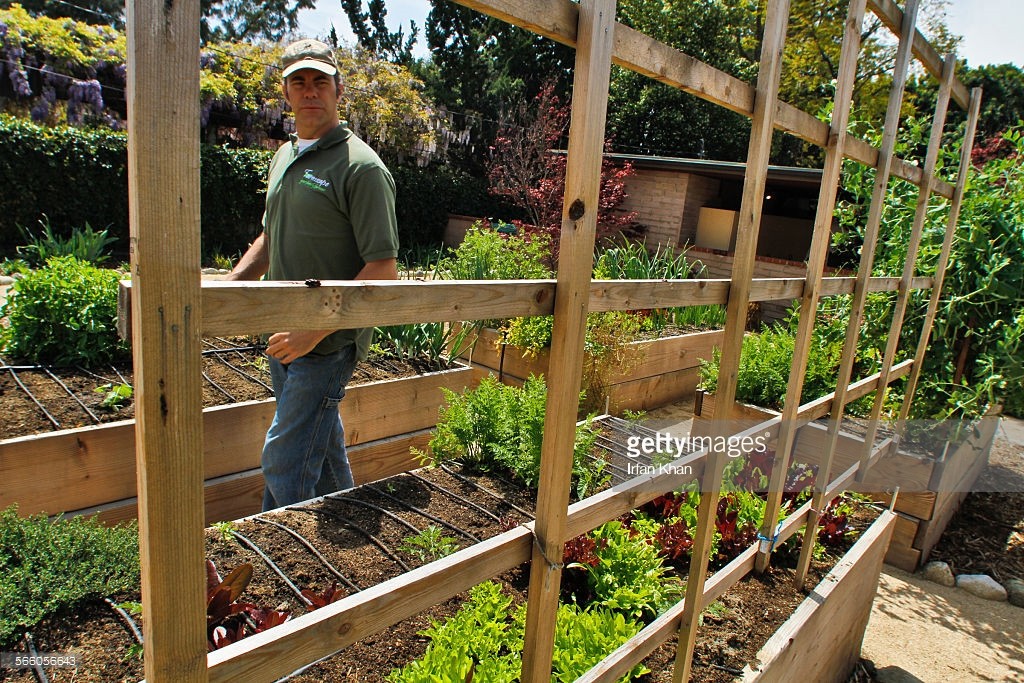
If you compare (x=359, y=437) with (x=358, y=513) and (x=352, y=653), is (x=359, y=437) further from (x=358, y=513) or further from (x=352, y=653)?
(x=352, y=653)

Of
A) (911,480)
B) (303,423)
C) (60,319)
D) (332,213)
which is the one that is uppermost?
(332,213)

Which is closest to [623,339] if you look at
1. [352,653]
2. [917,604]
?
[917,604]

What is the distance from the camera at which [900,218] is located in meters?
3.69

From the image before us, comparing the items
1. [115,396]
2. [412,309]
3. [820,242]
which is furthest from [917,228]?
[115,396]

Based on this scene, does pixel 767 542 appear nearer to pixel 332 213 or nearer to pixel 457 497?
pixel 457 497

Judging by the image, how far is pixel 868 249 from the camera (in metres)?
2.49

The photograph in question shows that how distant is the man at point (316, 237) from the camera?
211cm

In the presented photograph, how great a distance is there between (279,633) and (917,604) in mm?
3488

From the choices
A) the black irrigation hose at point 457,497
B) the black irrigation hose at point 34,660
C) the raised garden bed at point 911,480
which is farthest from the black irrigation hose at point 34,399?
the raised garden bed at point 911,480

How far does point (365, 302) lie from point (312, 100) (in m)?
1.60

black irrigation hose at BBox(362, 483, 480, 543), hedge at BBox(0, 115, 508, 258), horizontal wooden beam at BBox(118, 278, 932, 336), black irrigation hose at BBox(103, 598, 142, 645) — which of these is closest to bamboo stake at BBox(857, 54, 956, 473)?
black irrigation hose at BBox(362, 483, 480, 543)

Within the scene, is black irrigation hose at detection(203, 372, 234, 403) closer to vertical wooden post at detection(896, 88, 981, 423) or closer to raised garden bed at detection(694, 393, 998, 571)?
raised garden bed at detection(694, 393, 998, 571)

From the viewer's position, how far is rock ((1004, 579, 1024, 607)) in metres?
3.37

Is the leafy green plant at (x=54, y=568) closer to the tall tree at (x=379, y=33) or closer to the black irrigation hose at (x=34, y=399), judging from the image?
the black irrigation hose at (x=34, y=399)
